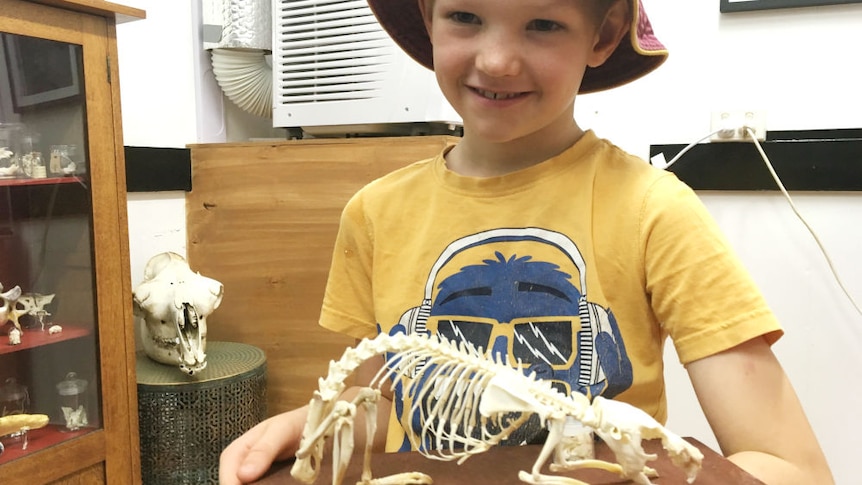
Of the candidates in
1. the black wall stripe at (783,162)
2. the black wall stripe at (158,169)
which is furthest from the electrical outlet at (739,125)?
the black wall stripe at (158,169)

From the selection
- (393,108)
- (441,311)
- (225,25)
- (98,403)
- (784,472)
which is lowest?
(98,403)

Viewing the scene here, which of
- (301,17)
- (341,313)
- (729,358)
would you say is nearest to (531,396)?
(729,358)

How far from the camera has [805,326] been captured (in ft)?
5.24

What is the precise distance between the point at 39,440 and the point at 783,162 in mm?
1799

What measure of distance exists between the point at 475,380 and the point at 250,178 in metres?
1.47

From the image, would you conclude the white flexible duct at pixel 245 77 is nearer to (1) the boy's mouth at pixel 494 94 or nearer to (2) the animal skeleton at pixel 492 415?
(1) the boy's mouth at pixel 494 94

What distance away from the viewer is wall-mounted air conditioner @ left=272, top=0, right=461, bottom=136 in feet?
5.77

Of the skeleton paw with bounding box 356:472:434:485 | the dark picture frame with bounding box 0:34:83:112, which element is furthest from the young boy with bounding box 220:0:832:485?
the dark picture frame with bounding box 0:34:83:112

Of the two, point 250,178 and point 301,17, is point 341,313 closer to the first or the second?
point 250,178

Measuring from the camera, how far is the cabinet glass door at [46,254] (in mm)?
1424

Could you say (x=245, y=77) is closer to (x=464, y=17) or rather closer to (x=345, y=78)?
(x=345, y=78)

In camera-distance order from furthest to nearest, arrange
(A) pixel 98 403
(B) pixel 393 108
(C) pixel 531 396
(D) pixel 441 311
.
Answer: (B) pixel 393 108
(A) pixel 98 403
(D) pixel 441 311
(C) pixel 531 396

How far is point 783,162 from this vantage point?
1.55m

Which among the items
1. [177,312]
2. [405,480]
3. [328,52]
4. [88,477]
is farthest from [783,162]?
[88,477]
